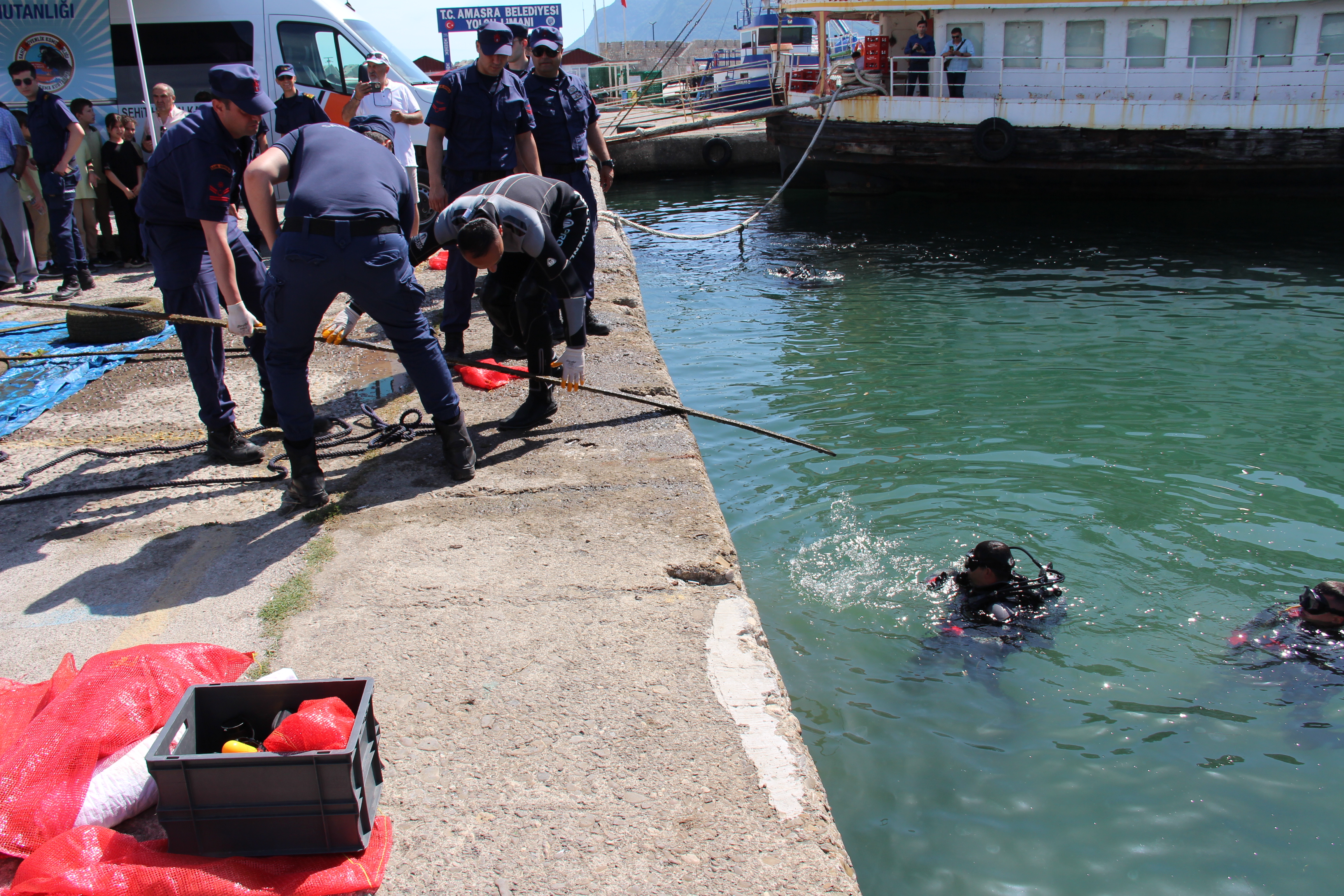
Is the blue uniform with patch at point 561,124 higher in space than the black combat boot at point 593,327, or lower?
higher

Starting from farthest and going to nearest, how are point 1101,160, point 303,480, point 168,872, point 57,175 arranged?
point 1101,160 < point 57,175 < point 303,480 < point 168,872

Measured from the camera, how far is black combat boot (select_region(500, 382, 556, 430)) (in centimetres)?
467

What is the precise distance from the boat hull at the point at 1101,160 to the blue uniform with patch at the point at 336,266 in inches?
554

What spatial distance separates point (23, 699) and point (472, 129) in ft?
13.6

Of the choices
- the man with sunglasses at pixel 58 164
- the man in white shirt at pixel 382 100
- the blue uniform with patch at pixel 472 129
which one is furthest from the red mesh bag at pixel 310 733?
the man with sunglasses at pixel 58 164

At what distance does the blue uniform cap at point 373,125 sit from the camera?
5.46m

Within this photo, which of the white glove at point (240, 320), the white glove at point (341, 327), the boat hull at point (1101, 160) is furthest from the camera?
the boat hull at point (1101, 160)

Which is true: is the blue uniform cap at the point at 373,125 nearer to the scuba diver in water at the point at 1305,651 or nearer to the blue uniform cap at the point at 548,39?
the blue uniform cap at the point at 548,39

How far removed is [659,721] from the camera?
2449mm

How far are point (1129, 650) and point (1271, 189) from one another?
1451 cm

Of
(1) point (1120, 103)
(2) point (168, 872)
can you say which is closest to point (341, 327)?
(2) point (168, 872)

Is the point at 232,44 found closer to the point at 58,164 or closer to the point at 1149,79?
the point at 58,164

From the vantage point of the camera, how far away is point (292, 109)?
8.19 m

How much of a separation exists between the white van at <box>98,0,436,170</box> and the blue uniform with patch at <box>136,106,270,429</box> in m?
6.59
